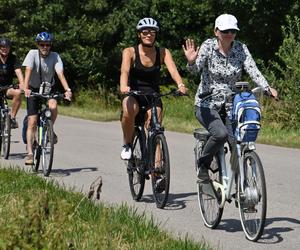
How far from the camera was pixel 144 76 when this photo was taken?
332 inches

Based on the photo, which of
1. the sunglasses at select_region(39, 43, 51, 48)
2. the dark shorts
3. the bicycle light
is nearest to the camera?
the sunglasses at select_region(39, 43, 51, 48)

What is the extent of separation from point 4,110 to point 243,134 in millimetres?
7140

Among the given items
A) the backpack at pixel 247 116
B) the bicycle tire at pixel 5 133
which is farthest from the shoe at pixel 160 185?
the bicycle tire at pixel 5 133

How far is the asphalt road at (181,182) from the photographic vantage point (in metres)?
6.94

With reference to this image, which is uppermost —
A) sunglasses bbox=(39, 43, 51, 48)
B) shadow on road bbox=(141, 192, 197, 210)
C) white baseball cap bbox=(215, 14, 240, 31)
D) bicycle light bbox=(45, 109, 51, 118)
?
white baseball cap bbox=(215, 14, 240, 31)

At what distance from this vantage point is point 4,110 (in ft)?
42.3

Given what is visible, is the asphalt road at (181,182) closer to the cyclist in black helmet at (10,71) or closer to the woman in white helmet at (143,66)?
the cyclist in black helmet at (10,71)

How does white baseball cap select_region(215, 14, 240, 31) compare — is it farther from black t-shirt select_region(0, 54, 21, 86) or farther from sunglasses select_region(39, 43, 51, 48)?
black t-shirt select_region(0, 54, 21, 86)

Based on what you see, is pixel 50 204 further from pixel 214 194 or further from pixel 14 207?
pixel 214 194

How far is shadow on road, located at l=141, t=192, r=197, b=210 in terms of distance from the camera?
8320 mm

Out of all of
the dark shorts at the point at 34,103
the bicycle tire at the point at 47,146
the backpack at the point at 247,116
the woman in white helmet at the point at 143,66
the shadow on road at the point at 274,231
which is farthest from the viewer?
the dark shorts at the point at 34,103

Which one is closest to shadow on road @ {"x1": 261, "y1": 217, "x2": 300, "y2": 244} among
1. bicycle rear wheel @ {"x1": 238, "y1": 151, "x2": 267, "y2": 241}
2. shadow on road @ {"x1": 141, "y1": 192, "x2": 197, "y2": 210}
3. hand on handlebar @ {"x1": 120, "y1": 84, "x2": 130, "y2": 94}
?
bicycle rear wheel @ {"x1": 238, "y1": 151, "x2": 267, "y2": 241}

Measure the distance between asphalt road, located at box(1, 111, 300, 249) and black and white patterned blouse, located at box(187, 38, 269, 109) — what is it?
1.22 m

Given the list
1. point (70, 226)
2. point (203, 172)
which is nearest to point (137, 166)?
point (203, 172)
